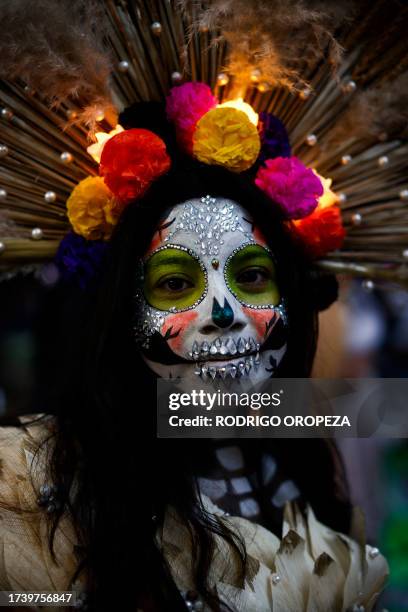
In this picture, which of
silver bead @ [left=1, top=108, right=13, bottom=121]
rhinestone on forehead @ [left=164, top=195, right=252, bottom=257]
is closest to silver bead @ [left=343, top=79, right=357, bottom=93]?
rhinestone on forehead @ [left=164, top=195, right=252, bottom=257]

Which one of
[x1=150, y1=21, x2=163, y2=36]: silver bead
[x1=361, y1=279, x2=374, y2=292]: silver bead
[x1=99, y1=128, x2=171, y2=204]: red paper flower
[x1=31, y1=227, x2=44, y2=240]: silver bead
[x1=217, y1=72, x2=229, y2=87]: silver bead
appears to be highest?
[x1=150, y1=21, x2=163, y2=36]: silver bead

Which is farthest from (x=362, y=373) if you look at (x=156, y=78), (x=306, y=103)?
(x=156, y=78)

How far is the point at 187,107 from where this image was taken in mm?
1547

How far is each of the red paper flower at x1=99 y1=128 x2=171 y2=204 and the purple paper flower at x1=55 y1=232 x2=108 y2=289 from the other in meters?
0.14

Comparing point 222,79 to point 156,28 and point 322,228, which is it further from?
point 322,228

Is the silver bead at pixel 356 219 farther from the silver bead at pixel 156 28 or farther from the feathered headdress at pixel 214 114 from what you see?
the silver bead at pixel 156 28

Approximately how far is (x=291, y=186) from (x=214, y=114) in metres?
0.25

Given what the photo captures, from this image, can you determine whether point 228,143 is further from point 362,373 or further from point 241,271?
point 362,373

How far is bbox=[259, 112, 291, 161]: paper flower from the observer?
1.62 metres

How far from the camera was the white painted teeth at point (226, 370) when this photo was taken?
4.64 feet

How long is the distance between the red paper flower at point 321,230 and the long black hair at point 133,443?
0.05 metres

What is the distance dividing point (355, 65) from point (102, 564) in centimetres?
138

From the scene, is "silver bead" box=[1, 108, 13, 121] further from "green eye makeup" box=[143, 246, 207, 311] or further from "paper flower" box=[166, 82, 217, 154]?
"green eye makeup" box=[143, 246, 207, 311]

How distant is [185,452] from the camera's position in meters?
1.55
